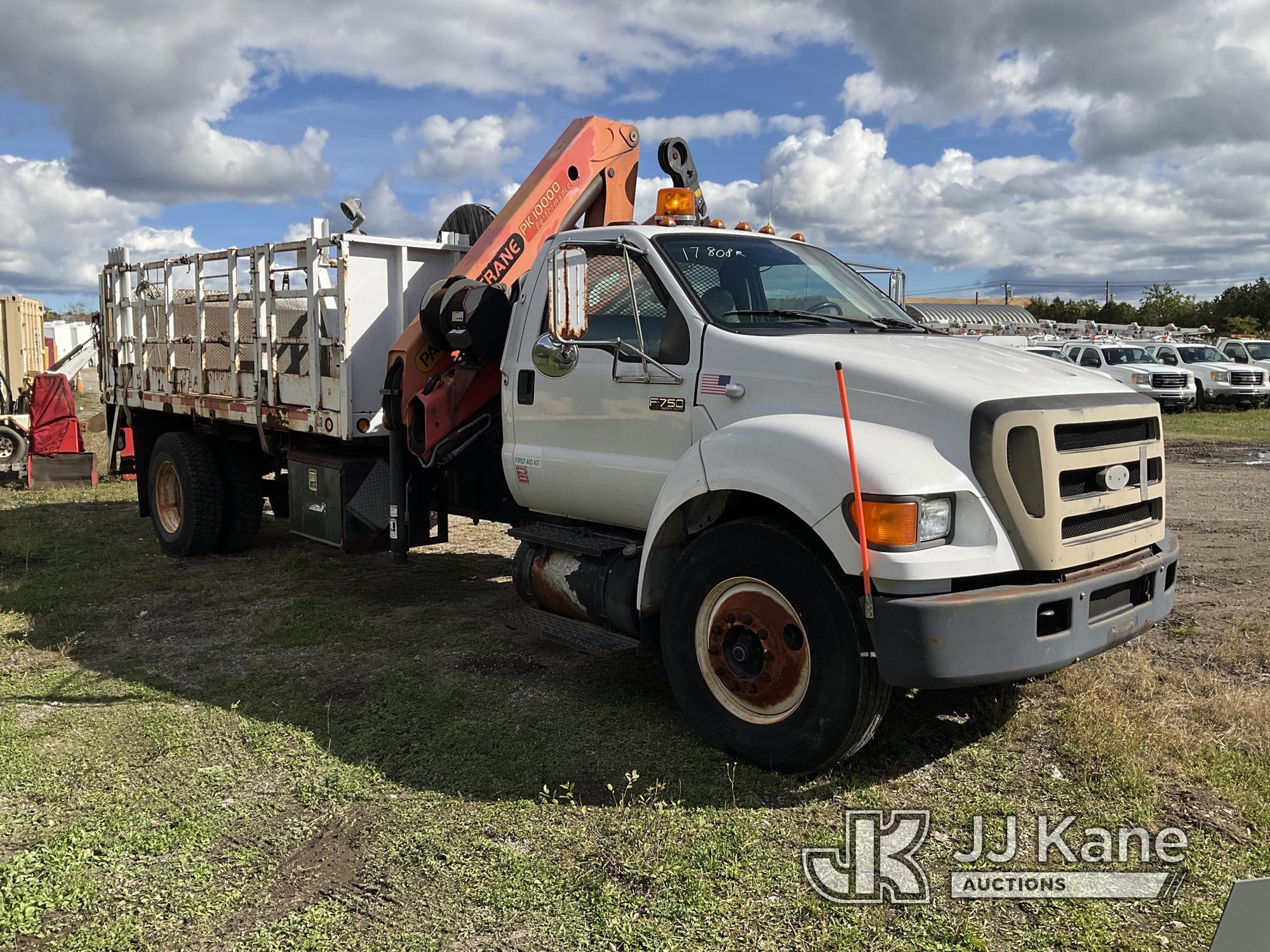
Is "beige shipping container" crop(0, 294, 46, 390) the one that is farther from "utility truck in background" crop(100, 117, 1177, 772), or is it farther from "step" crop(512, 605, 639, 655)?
"step" crop(512, 605, 639, 655)

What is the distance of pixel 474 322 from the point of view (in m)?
5.82

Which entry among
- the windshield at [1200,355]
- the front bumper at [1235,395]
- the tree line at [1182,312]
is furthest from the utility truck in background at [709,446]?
the tree line at [1182,312]

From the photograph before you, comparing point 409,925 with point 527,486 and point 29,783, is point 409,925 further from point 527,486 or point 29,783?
point 527,486

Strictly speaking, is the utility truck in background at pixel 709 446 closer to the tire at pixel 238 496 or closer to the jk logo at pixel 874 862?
the jk logo at pixel 874 862

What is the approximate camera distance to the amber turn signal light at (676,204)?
5.60 meters

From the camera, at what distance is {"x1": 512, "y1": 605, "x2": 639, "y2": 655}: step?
4.89 metres

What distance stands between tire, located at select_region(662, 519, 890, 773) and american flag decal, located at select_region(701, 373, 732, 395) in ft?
2.13

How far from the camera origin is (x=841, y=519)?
12.3 feet

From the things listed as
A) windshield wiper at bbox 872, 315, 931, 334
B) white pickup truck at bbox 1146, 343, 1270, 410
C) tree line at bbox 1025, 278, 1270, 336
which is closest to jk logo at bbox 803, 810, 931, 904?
windshield wiper at bbox 872, 315, 931, 334

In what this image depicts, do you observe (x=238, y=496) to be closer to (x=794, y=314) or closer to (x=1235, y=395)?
(x=794, y=314)

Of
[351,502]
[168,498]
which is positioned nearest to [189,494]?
[168,498]

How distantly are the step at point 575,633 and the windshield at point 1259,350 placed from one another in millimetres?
29299

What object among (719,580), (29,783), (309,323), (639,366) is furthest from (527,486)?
(29,783)

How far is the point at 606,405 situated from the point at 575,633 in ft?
3.69
